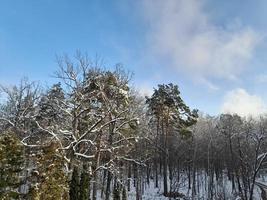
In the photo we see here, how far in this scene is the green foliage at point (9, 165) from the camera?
19.3 m

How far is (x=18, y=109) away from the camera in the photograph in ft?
104

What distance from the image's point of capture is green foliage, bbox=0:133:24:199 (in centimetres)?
1928

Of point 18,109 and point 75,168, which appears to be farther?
point 18,109

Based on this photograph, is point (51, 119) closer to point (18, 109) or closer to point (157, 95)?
point (18, 109)

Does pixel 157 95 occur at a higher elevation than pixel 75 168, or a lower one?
higher

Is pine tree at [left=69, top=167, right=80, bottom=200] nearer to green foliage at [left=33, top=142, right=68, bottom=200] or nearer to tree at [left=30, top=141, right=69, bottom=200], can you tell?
tree at [left=30, top=141, right=69, bottom=200]

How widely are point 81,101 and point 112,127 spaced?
5040 millimetres

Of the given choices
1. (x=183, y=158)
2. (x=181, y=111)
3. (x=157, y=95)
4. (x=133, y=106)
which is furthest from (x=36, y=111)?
(x=183, y=158)

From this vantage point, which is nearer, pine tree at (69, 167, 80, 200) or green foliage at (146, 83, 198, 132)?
pine tree at (69, 167, 80, 200)

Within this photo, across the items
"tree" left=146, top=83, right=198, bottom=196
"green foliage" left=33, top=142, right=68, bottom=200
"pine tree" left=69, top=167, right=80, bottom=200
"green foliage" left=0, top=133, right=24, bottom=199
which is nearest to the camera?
"green foliage" left=33, top=142, right=68, bottom=200

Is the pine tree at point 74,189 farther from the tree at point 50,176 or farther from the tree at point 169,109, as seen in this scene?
the tree at point 169,109

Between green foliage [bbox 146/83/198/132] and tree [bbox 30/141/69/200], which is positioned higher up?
green foliage [bbox 146/83/198/132]

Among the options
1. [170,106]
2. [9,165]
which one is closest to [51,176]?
[9,165]

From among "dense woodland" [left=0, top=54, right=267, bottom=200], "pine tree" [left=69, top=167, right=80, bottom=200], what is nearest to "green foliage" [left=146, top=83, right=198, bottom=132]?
"dense woodland" [left=0, top=54, right=267, bottom=200]
